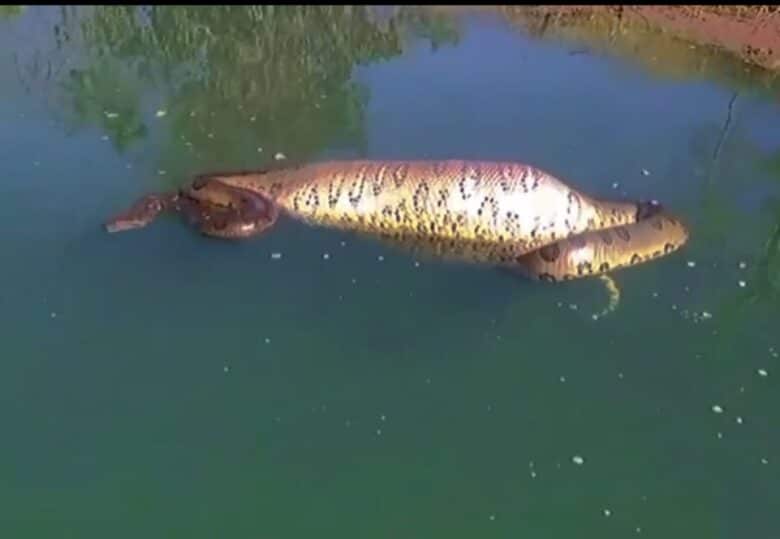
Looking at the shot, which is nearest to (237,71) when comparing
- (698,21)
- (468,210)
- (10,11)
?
(10,11)

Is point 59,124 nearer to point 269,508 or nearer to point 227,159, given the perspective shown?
point 227,159

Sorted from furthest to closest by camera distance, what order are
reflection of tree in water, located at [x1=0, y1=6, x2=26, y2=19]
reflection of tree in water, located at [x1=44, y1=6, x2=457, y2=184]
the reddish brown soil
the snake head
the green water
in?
1. the reddish brown soil
2. reflection of tree in water, located at [x1=0, y1=6, x2=26, y2=19]
3. reflection of tree in water, located at [x1=44, y1=6, x2=457, y2=184]
4. the snake head
5. the green water

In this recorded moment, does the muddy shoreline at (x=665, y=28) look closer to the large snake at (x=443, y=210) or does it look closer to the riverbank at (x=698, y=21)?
the riverbank at (x=698, y=21)

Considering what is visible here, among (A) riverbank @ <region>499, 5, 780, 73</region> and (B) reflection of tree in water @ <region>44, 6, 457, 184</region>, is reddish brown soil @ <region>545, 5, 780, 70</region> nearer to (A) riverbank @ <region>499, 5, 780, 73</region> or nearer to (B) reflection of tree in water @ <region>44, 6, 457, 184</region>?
(A) riverbank @ <region>499, 5, 780, 73</region>

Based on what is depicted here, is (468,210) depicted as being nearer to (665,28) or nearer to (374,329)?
(374,329)

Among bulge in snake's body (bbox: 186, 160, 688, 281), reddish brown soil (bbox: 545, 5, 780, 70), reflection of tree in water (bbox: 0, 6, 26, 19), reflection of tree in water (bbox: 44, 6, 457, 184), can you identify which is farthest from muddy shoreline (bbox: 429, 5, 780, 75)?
reflection of tree in water (bbox: 0, 6, 26, 19)

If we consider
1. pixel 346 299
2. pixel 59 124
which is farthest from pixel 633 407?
pixel 59 124
